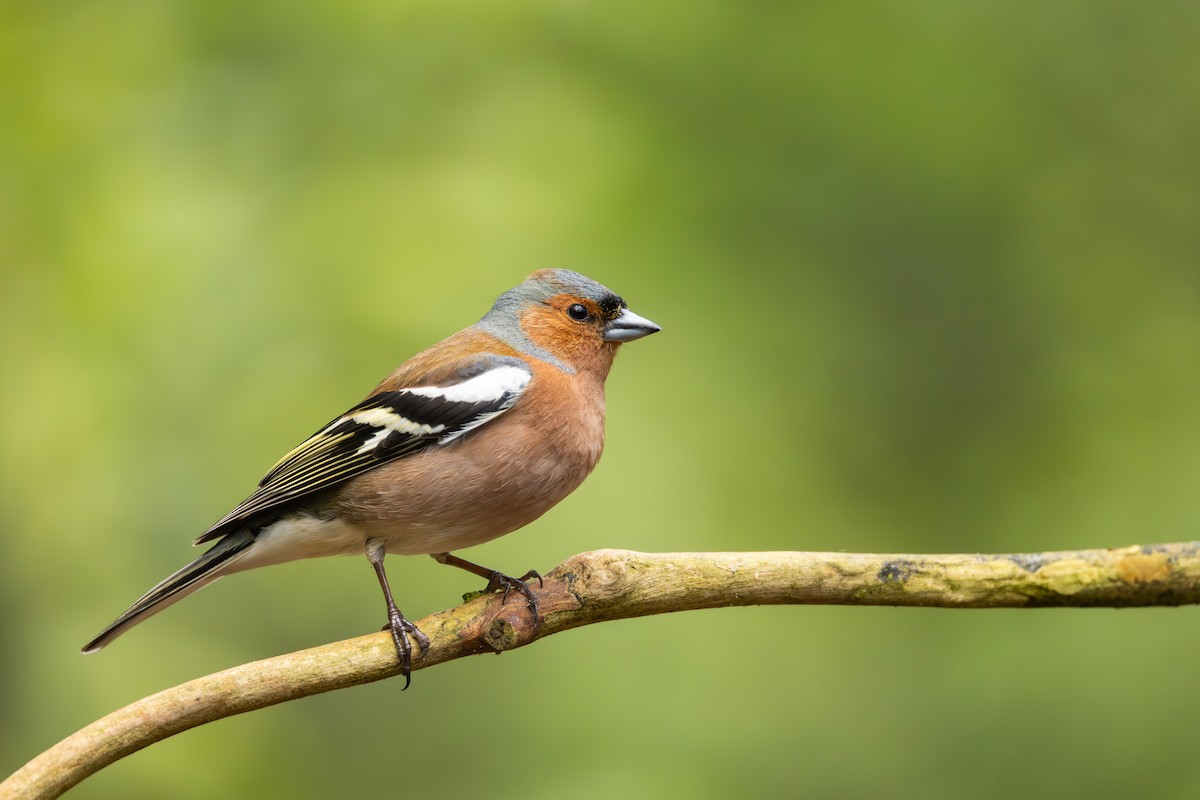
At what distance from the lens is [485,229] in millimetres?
5164

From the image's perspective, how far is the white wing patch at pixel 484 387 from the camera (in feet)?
12.0

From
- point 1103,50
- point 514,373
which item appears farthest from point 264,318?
point 1103,50

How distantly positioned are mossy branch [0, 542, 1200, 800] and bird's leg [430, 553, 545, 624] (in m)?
0.03

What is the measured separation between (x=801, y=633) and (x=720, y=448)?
36.4 inches

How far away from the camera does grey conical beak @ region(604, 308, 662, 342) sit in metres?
4.04

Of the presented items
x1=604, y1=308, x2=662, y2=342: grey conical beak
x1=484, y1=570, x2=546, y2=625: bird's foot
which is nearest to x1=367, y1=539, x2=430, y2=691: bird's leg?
x1=484, y1=570, x2=546, y2=625: bird's foot

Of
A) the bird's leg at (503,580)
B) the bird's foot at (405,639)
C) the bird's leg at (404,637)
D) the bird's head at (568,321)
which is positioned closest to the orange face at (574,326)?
the bird's head at (568,321)

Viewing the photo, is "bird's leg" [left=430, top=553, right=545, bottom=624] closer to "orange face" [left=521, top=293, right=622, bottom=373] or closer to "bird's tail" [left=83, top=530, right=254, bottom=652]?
"bird's tail" [left=83, top=530, right=254, bottom=652]

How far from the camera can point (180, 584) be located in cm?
352

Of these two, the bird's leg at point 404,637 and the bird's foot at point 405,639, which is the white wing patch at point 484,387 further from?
the bird's foot at point 405,639

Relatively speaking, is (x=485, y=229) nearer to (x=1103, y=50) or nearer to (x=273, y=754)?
(x=273, y=754)

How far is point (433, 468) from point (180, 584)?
84 centimetres

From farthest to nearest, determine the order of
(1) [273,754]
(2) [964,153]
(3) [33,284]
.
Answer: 1. (2) [964,153]
2. (3) [33,284]
3. (1) [273,754]

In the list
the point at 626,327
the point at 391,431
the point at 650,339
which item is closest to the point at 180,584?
the point at 391,431
